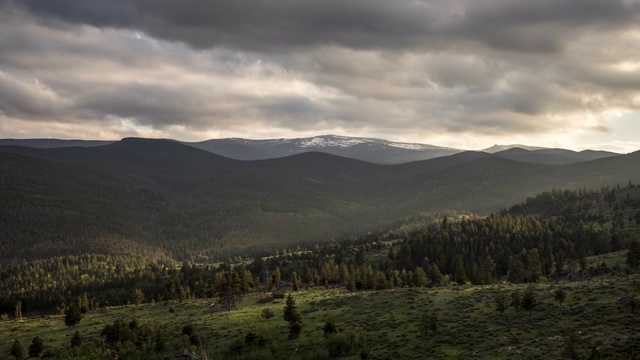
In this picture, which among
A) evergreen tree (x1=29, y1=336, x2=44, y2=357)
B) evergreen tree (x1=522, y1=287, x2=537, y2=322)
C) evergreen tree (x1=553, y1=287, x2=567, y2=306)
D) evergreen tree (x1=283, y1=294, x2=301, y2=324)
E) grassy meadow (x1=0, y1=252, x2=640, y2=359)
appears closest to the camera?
grassy meadow (x1=0, y1=252, x2=640, y2=359)

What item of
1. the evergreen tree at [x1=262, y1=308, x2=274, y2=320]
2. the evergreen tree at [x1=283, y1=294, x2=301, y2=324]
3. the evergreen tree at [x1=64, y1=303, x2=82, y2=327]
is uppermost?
the evergreen tree at [x1=283, y1=294, x2=301, y2=324]

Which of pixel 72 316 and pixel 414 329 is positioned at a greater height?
pixel 414 329

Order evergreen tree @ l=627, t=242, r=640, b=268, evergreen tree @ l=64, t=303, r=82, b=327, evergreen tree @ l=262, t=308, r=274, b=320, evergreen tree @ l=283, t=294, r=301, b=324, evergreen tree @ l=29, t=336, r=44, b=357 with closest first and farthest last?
evergreen tree @ l=283, t=294, r=301, b=324, evergreen tree @ l=29, t=336, r=44, b=357, evergreen tree @ l=262, t=308, r=274, b=320, evergreen tree @ l=627, t=242, r=640, b=268, evergreen tree @ l=64, t=303, r=82, b=327

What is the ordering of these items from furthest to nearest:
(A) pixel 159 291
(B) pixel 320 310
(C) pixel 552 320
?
(A) pixel 159 291
(B) pixel 320 310
(C) pixel 552 320

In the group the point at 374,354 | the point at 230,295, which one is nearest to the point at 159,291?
the point at 230,295

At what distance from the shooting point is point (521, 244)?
186875mm

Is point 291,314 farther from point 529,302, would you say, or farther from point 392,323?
point 529,302

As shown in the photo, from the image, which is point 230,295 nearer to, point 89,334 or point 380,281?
point 89,334

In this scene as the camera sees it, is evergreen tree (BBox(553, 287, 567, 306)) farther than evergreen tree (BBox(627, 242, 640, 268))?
No

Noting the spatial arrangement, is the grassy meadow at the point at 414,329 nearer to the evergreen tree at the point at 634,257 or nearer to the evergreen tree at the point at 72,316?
the evergreen tree at the point at 72,316

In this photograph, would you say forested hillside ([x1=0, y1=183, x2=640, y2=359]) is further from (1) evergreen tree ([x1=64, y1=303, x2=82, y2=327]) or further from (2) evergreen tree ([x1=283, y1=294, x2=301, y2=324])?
(1) evergreen tree ([x1=64, y1=303, x2=82, y2=327])

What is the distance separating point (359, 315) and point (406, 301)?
1056 cm

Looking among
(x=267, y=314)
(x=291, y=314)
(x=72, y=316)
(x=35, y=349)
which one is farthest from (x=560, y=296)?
(x=72, y=316)

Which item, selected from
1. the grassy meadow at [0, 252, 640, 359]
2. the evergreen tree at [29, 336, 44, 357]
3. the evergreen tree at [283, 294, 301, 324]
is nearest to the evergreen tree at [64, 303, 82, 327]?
the grassy meadow at [0, 252, 640, 359]
